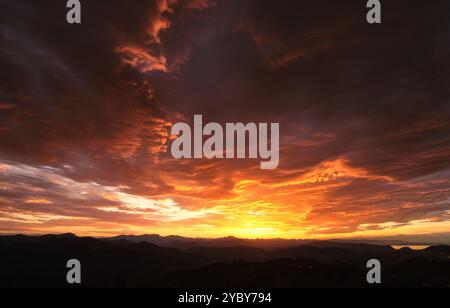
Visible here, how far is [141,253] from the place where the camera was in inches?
5472

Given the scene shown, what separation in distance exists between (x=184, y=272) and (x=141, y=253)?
191ft
